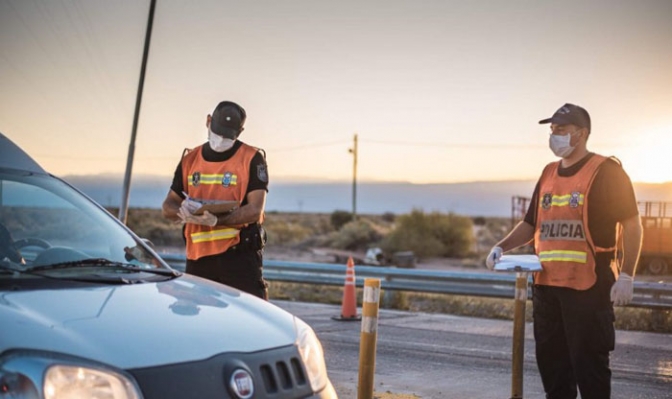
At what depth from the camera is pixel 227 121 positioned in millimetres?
6441

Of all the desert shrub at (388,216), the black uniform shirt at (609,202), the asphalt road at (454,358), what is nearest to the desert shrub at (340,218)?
the desert shrub at (388,216)

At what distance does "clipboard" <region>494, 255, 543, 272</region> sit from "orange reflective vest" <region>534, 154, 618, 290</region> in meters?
0.07

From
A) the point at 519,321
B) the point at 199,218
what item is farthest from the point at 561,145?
the point at 199,218

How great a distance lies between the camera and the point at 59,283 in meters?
3.95

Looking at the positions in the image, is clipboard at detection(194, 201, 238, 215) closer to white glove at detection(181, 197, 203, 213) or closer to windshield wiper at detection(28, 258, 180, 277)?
white glove at detection(181, 197, 203, 213)

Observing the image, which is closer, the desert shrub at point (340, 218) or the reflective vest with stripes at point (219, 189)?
the reflective vest with stripes at point (219, 189)

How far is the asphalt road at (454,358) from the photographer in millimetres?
8523

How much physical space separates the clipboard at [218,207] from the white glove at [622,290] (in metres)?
2.42

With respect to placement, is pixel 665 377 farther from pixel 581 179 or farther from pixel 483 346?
pixel 581 179

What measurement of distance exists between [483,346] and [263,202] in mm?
5805

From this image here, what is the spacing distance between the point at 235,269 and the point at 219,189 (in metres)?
0.55

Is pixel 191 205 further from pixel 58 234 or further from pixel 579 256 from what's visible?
pixel 579 256

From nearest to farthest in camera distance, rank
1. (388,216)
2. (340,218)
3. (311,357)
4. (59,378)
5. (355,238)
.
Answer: (59,378) → (311,357) → (355,238) → (340,218) → (388,216)

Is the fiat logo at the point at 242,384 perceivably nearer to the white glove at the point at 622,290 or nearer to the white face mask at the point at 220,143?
the white glove at the point at 622,290
